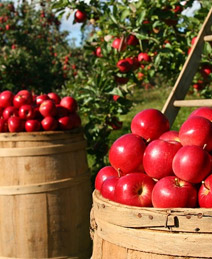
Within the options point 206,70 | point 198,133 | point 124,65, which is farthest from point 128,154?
point 206,70

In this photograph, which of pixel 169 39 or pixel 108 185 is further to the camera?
pixel 169 39

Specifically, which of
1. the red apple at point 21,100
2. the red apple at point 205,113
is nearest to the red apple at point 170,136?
the red apple at point 205,113

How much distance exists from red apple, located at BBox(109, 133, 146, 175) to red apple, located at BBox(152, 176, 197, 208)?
0.58 feet

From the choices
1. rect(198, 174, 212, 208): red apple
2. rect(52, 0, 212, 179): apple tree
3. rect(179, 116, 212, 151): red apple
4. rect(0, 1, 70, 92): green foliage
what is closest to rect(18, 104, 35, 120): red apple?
rect(52, 0, 212, 179): apple tree

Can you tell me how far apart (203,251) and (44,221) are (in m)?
1.44

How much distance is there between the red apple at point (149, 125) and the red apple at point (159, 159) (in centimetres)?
15

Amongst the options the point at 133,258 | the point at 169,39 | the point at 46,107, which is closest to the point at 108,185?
the point at 133,258

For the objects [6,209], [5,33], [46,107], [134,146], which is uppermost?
[134,146]

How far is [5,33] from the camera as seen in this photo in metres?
10.2

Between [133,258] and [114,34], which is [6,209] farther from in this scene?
[114,34]

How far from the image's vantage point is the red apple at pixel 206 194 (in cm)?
126

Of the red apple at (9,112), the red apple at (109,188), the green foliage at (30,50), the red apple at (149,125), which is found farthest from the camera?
the green foliage at (30,50)

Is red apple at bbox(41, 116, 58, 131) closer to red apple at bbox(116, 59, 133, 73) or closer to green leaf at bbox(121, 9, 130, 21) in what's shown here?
red apple at bbox(116, 59, 133, 73)

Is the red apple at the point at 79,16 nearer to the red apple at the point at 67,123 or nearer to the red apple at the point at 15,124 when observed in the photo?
the red apple at the point at 67,123
